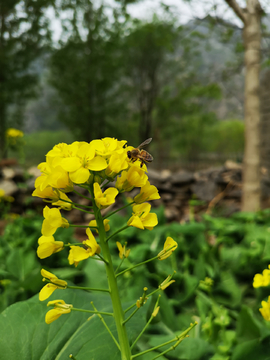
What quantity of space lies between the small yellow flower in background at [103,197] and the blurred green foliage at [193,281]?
50cm

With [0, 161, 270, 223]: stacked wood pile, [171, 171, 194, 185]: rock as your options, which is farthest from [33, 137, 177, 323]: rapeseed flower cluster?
[171, 171, 194, 185]: rock

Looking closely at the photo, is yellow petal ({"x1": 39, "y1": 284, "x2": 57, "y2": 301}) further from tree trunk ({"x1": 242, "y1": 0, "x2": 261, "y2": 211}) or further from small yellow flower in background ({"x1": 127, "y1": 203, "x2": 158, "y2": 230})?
tree trunk ({"x1": 242, "y1": 0, "x2": 261, "y2": 211})

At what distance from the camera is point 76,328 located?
0.94 m

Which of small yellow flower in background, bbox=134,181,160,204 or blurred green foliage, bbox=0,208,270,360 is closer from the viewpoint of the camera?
small yellow flower in background, bbox=134,181,160,204

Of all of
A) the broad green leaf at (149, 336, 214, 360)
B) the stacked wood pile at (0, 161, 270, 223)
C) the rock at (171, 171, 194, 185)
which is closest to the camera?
the broad green leaf at (149, 336, 214, 360)

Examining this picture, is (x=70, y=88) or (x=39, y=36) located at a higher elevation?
(x=39, y=36)

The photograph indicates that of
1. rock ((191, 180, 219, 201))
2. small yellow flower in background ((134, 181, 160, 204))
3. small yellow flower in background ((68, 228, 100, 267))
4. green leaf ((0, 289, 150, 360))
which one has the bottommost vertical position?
rock ((191, 180, 219, 201))

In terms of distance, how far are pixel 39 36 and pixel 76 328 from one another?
15190mm

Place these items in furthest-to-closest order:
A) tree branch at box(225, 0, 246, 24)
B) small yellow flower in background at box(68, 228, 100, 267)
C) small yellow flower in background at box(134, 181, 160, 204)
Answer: tree branch at box(225, 0, 246, 24) < small yellow flower in background at box(134, 181, 160, 204) < small yellow flower in background at box(68, 228, 100, 267)

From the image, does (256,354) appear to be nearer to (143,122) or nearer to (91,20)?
(91,20)

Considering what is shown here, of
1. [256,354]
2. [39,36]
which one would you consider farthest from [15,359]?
[39,36]

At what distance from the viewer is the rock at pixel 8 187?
18.8 ft

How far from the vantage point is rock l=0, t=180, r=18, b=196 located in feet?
18.8

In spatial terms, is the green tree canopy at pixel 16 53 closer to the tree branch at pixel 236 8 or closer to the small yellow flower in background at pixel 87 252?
the tree branch at pixel 236 8
